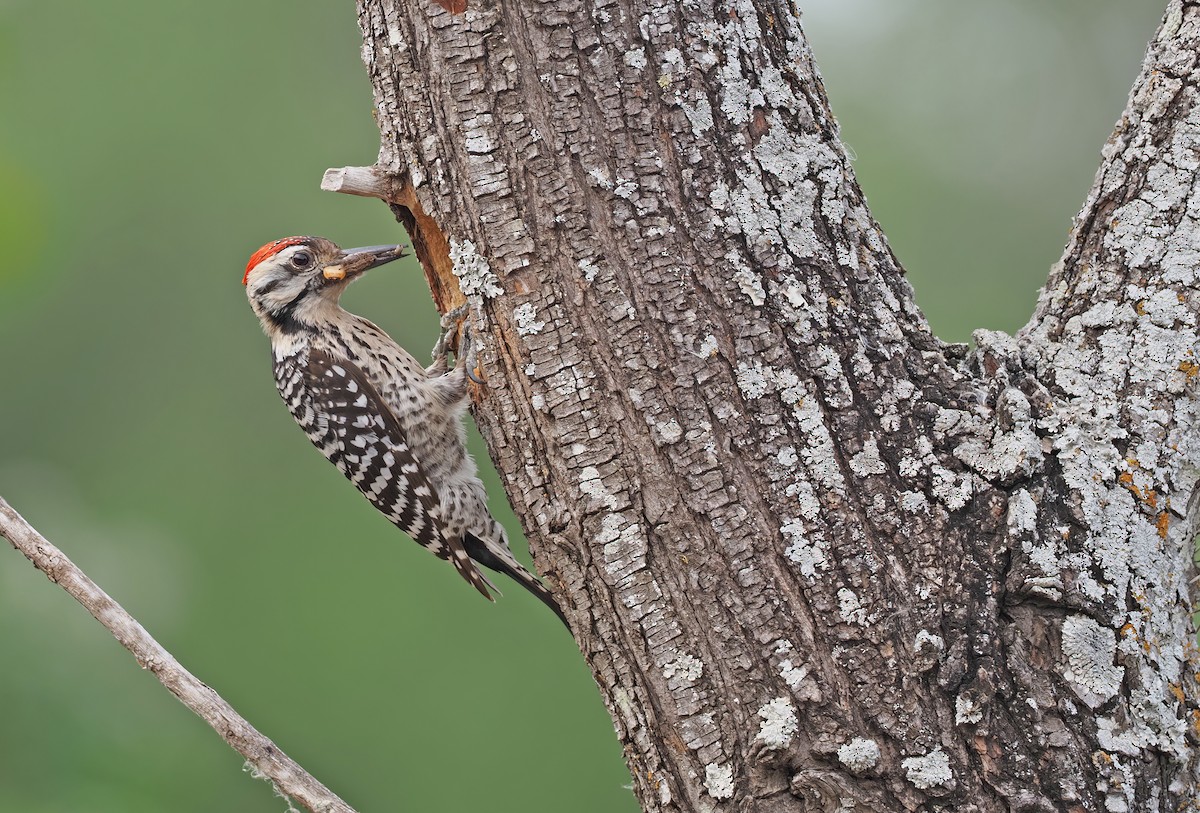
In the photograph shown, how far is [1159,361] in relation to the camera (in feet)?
6.79

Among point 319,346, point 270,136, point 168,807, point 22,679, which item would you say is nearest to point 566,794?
point 168,807

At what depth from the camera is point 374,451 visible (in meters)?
3.79

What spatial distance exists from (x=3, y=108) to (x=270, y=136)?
5.92ft

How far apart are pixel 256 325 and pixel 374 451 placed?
4.57 m

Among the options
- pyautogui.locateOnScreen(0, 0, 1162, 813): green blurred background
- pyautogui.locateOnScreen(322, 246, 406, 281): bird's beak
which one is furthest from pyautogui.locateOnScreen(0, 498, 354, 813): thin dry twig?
pyautogui.locateOnScreen(0, 0, 1162, 813): green blurred background

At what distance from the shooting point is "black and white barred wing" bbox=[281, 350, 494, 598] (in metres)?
3.76

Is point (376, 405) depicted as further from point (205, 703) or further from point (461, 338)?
point (205, 703)

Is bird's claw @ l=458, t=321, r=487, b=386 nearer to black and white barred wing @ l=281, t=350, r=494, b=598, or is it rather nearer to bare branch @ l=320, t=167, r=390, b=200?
bare branch @ l=320, t=167, r=390, b=200

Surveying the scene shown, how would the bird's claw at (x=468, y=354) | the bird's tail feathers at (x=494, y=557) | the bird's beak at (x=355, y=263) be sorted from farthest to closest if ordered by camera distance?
the bird's beak at (x=355, y=263)
the bird's tail feathers at (x=494, y=557)
the bird's claw at (x=468, y=354)

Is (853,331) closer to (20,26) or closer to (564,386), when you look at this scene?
(564,386)

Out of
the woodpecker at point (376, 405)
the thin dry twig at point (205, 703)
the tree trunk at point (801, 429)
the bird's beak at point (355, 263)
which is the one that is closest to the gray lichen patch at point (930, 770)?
the tree trunk at point (801, 429)

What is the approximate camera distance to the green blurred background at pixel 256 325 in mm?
6734

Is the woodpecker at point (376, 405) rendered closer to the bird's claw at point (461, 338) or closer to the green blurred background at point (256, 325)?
the bird's claw at point (461, 338)

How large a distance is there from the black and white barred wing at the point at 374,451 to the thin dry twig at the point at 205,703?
1512mm
